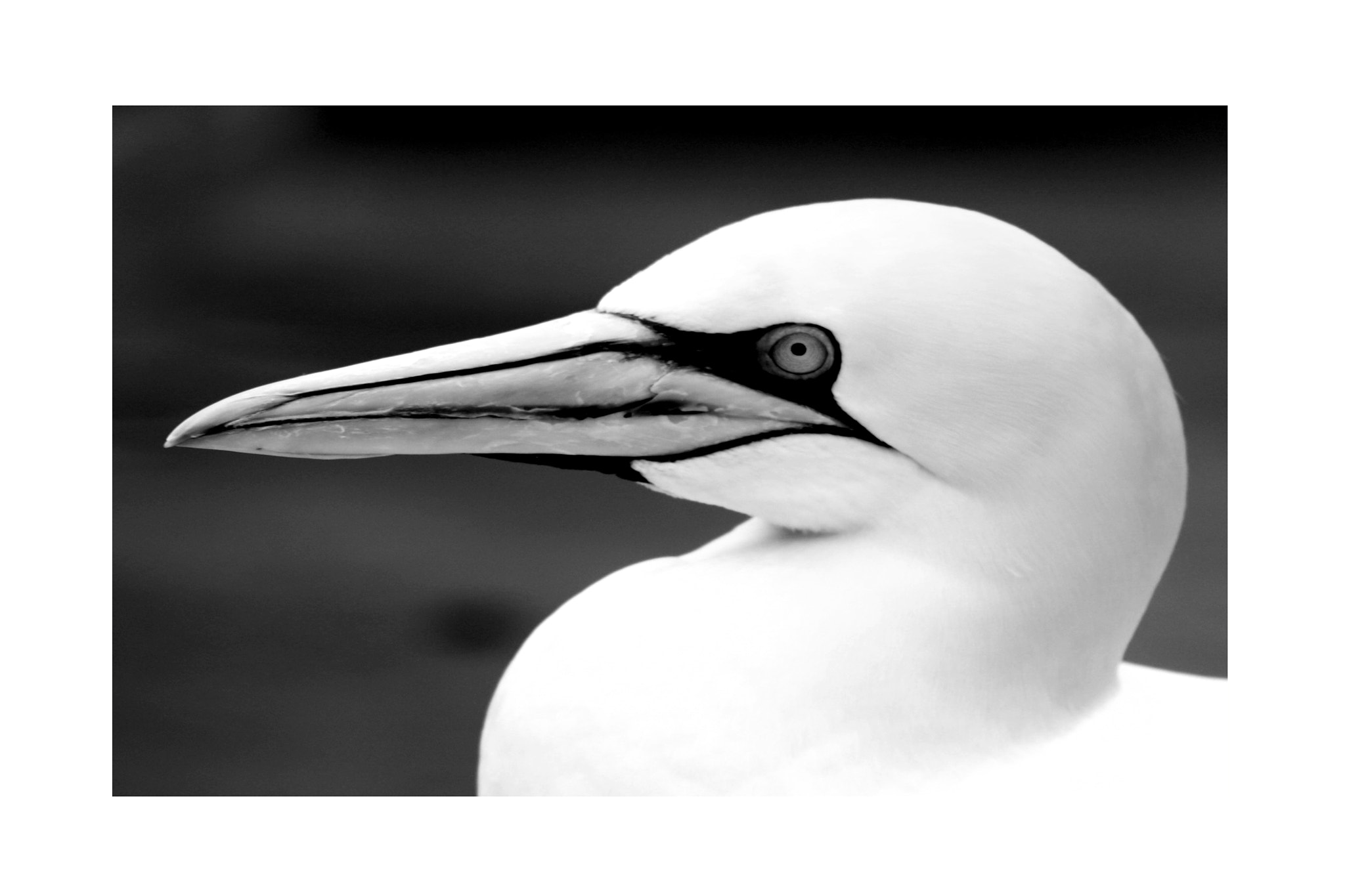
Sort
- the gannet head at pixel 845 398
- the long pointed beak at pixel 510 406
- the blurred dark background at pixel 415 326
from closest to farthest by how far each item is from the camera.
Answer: the gannet head at pixel 845 398
the long pointed beak at pixel 510 406
the blurred dark background at pixel 415 326

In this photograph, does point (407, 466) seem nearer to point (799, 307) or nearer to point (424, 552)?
point (424, 552)

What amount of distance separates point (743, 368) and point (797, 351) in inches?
3.0

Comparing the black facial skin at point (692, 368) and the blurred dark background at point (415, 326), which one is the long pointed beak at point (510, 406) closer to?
the black facial skin at point (692, 368)

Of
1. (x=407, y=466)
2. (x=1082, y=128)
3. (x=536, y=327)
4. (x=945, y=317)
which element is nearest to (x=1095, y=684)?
(x=945, y=317)

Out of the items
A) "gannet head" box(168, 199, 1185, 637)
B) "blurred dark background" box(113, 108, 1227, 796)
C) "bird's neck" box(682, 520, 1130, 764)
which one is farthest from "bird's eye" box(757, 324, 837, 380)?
"blurred dark background" box(113, 108, 1227, 796)

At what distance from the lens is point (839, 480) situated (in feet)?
5.82

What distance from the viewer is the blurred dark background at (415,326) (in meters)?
2.99

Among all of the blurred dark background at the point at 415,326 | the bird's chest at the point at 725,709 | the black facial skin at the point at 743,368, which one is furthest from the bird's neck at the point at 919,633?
the blurred dark background at the point at 415,326

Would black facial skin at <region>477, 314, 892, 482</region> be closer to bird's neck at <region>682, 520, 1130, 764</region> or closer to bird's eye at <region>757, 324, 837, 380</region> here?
bird's eye at <region>757, 324, 837, 380</region>

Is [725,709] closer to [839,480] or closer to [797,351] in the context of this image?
[839,480]

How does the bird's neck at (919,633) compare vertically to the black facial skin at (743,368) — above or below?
below

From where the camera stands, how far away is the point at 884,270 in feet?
5.49

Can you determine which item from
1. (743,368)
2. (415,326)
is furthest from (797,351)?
(415,326)
